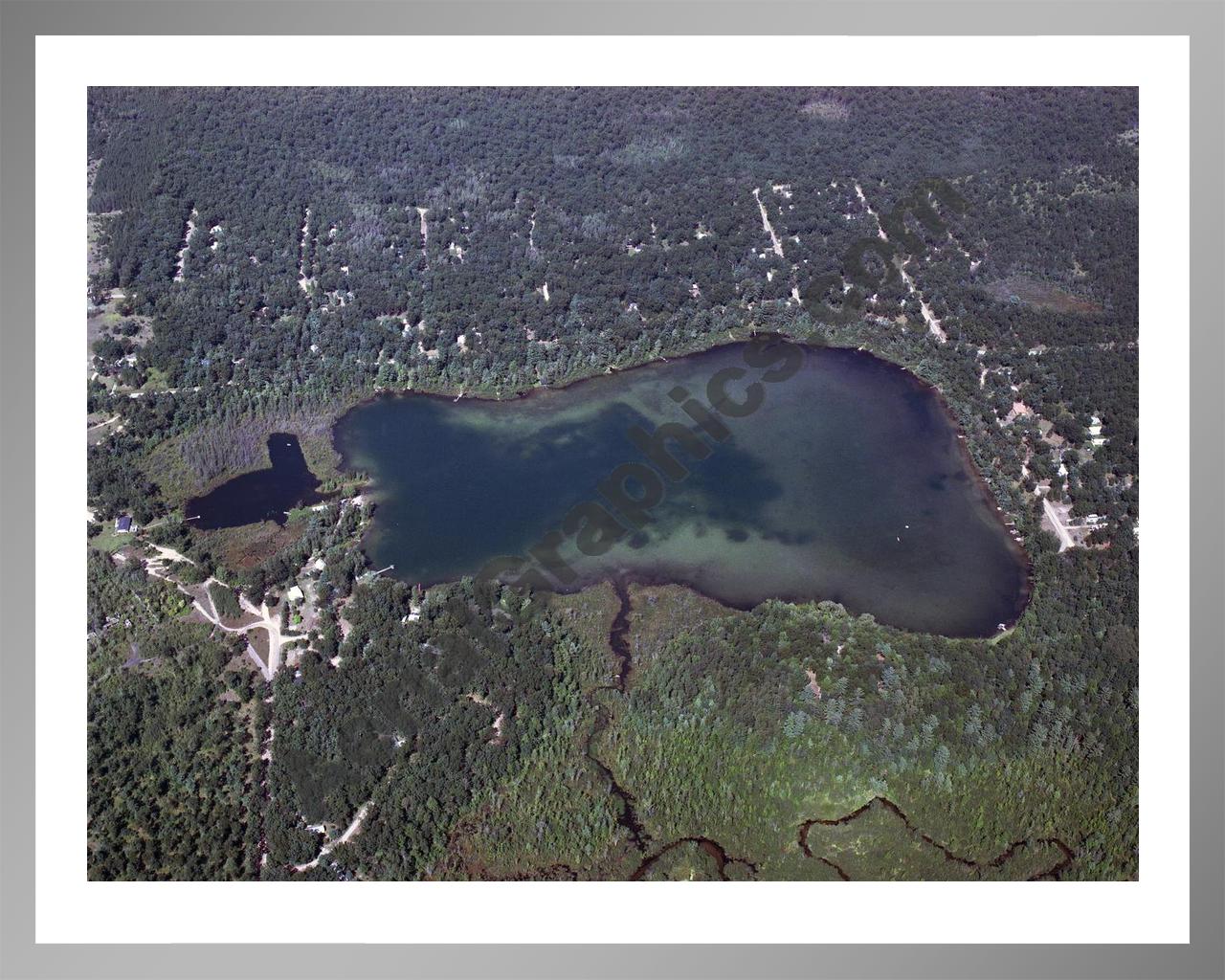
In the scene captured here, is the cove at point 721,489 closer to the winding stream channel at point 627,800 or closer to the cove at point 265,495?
the cove at point 265,495

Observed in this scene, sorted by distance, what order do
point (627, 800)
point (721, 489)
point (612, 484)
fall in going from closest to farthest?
1. point (627, 800)
2. point (612, 484)
3. point (721, 489)

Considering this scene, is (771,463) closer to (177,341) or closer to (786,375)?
(786,375)

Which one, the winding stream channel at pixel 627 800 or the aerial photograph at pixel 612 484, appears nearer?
the winding stream channel at pixel 627 800

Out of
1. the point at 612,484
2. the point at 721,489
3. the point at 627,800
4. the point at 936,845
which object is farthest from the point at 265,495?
the point at 936,845

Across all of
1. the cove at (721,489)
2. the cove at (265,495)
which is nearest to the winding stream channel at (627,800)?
the cove at (721,489)

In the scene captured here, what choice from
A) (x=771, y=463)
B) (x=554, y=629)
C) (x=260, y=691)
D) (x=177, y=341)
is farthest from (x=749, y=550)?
(x=177, y=341)

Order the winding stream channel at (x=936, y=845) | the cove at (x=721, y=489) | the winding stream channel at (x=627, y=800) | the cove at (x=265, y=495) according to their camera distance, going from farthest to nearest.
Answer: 1. the cove at (x=265, y=495)
2. the cove at (x=721, y=489)
3. the winding stream channel at (x=627, y=800)
4. the winding stream channel at (x=936, y=845)

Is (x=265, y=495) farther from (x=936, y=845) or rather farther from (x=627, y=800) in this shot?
(x=936, y=845)
